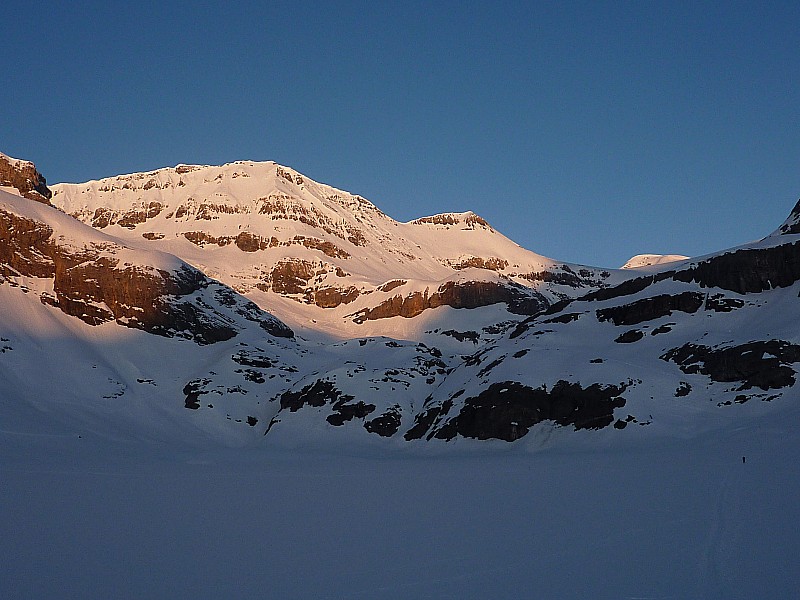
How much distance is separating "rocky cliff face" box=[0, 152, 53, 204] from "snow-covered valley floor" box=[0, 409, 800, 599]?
143 meters

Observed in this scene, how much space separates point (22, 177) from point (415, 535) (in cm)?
17070

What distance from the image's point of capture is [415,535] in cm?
Result: 1931

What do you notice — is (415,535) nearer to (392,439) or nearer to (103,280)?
(392,439)

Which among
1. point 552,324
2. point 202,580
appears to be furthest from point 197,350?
point 202,580

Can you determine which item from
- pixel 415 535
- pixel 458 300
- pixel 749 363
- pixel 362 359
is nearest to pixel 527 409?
pixel 749 363

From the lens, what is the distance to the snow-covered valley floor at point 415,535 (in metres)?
14.0

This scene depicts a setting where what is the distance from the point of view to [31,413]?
7750 centimetres

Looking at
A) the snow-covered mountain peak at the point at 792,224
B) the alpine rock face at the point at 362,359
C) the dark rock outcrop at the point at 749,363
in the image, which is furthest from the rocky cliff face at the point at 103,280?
the snow-covered mountain peak at the point at 792,224

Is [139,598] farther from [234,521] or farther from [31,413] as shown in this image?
[31,413]

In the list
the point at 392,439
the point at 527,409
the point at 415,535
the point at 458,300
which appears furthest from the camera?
the point at 458,300

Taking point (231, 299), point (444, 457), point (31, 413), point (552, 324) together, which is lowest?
point (444, 457)

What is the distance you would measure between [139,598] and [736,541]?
13124 millimetres

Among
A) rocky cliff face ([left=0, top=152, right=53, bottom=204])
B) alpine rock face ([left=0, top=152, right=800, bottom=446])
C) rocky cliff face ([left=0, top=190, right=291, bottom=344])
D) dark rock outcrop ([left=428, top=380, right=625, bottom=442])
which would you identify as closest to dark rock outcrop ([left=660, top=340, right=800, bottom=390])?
alpine rock face ([left=0, top=152, right=800, bottom=446])

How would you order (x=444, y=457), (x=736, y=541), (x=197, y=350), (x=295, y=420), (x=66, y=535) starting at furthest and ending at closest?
1. (x=197, y=350)
2. (x=295, y=420)
3. (x=444, y=457)
4. (x=66, y=535)
5. (x=736, y=541)
